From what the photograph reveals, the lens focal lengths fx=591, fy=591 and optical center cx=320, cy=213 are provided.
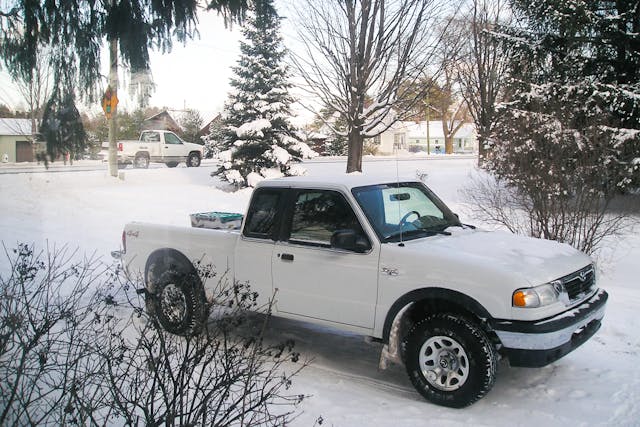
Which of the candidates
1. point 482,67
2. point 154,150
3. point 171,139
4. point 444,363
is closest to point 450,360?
point 444,363

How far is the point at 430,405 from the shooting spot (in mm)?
4195

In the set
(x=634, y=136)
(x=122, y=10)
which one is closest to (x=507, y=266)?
(x=122, y=10)

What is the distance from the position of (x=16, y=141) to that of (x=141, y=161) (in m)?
1.76

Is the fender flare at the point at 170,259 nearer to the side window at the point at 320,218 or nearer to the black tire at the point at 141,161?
the black tire at the point at 141,161

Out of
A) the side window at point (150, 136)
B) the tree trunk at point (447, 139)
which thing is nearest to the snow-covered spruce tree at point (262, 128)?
the side window at point (150, 136)

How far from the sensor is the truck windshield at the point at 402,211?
472 cm

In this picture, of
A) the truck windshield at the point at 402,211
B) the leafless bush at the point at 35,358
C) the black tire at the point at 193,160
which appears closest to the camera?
the leafless bush at the point at 35,358

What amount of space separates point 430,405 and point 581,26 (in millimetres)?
11590

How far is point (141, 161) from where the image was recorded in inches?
217

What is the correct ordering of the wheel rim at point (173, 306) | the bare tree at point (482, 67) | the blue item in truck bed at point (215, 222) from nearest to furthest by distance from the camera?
the wheel rim at point (173, 306)
the blue item in truck bed at point (215, 222)
the bare tree at point (482, 67)

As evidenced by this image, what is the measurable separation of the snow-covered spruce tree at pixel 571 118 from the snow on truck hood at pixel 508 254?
10.5 feet

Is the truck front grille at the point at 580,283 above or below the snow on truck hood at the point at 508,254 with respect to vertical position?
below

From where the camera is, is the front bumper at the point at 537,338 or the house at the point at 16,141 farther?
the front bumper at the point at 537,338

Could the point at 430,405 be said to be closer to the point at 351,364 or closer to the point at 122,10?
the point at 351,364
